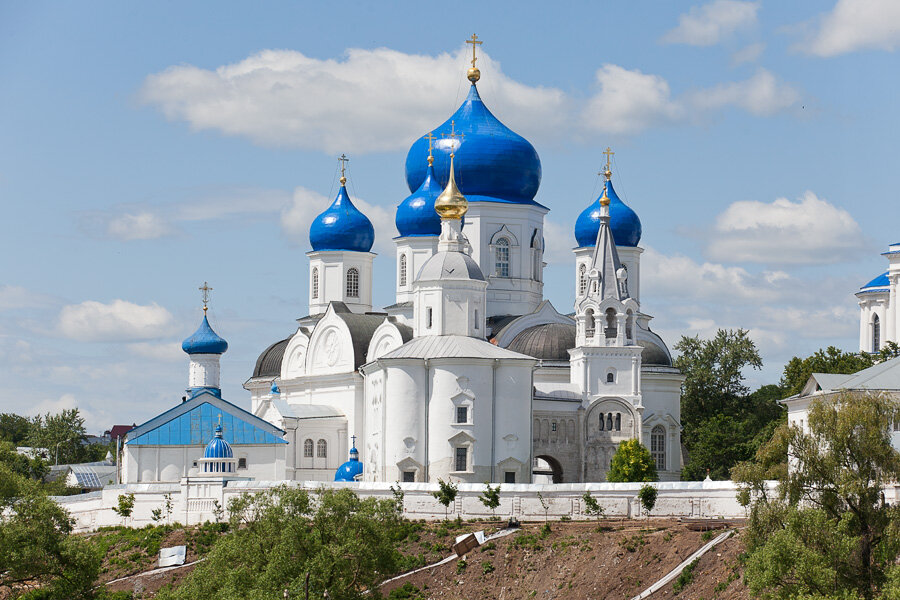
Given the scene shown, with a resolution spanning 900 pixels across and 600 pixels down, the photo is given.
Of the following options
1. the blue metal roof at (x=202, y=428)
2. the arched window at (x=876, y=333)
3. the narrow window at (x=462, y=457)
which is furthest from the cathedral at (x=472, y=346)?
the arched window at (x=876, y=333)

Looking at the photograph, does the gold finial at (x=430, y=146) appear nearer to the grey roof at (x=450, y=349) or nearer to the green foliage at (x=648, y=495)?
the grey roof at (x=450, y=349)

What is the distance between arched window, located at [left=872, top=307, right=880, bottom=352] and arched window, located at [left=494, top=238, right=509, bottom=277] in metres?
19.2

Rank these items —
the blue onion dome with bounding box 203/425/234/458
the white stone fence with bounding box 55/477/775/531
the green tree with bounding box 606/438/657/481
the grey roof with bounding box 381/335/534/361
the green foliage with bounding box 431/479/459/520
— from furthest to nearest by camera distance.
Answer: the green tree with bounding box 606/438/657/481 → the grey roof with bounding box 381/335/534/361 → the blue onion dome with bounding box 203/425/234/458 → the green foliage with bounding box 431/479/459/520 → the white stone fence with bounding box 55/477/775/531

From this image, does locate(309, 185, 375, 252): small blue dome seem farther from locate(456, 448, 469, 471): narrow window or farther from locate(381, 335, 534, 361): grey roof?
locate(456, 448, 469, 471): narrow window

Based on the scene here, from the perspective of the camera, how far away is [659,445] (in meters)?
46.9

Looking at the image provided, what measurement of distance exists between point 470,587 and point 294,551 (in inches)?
196

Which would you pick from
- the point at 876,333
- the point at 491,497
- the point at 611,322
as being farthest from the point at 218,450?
the point at 876,333

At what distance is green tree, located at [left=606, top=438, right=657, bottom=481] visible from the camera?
1620 inches

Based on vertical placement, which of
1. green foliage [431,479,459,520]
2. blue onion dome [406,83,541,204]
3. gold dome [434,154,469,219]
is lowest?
green foliage [431,479,459,520]

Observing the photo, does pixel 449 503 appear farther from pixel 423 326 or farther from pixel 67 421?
pixel 67 421

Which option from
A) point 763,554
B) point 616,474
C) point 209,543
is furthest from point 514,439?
point 763,554

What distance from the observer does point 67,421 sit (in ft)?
226

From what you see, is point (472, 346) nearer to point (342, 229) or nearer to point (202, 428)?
point (202, 428)

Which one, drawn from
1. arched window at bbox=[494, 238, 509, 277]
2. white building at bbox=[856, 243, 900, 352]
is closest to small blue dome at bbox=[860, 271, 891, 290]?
white building at bbox=[856, 243, 900, 352]
